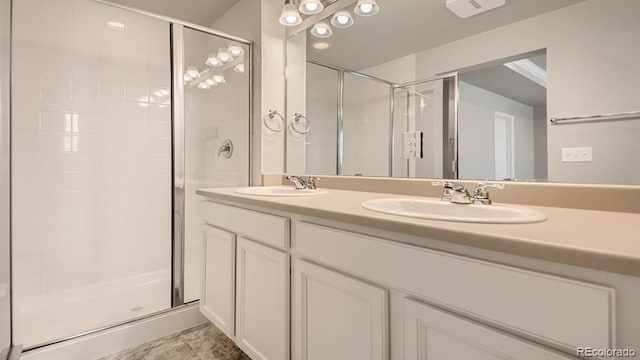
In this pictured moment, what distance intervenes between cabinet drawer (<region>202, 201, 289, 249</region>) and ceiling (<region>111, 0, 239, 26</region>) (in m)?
1.69

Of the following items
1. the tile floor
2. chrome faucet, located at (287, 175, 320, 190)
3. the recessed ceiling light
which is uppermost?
the recessed ceiling light

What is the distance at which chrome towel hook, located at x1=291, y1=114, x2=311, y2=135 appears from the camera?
2.14 metres

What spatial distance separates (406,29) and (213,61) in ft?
4.95

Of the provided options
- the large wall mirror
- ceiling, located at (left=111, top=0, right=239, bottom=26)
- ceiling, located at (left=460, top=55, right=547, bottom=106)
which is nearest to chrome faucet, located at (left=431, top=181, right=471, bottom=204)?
the large wall mirror

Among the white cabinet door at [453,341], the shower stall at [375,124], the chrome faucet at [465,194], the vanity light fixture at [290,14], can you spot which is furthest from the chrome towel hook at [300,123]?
the white cabinet door at [453,341]

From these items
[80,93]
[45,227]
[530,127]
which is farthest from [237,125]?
[530,127]

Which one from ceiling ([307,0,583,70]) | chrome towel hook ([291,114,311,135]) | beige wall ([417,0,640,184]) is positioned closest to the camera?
beige wall ([417,0,640,184])

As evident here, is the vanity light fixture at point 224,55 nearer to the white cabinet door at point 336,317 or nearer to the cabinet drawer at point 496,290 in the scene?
the white cabinet door at point 336,317

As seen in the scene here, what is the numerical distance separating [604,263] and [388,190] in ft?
3.48

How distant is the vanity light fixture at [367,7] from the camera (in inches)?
65.9

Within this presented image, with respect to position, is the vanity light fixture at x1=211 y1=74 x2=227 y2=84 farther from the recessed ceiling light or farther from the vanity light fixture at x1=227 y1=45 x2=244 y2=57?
the recessed ceiling light

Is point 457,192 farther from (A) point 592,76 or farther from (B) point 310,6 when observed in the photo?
(B) point 310,6

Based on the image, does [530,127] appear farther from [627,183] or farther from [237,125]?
[237,125]

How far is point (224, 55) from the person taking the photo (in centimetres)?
229
